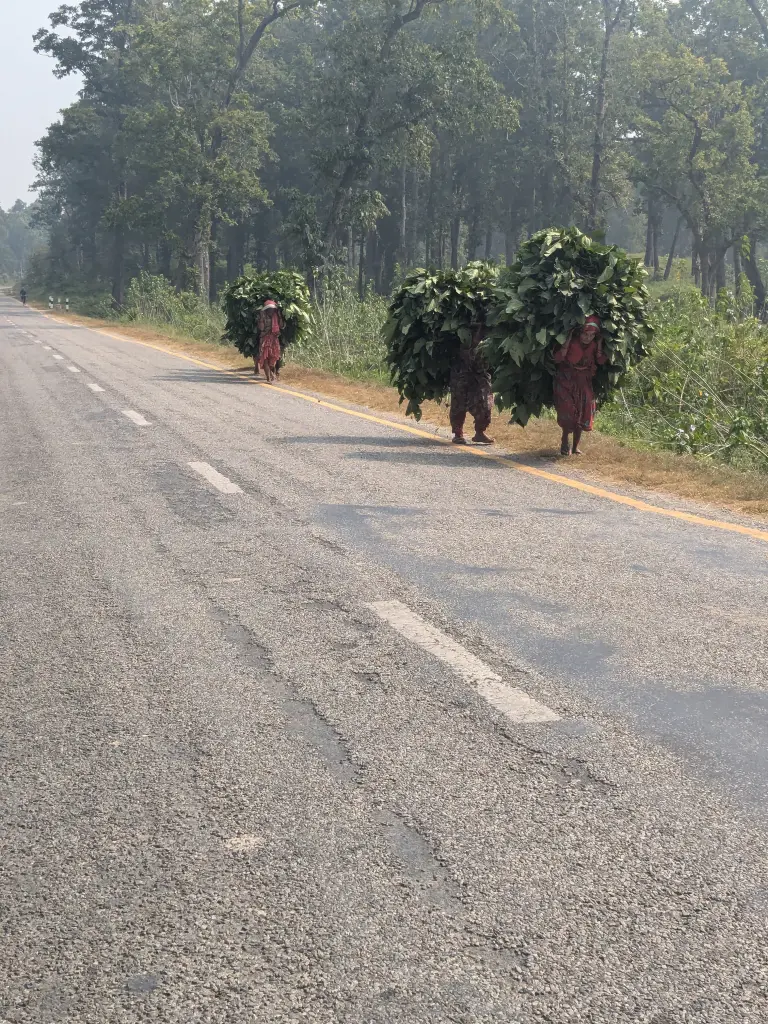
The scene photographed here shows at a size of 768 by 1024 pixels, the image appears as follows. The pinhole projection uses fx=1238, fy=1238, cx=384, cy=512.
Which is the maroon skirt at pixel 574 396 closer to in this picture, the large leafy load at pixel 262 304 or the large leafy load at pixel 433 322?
the large leafy load at pixel 433 322

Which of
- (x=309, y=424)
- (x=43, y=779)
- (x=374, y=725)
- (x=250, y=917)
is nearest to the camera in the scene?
(x=250, y=917)

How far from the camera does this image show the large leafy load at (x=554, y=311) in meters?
11.8

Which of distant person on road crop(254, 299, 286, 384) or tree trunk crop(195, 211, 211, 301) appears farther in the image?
tree trunk crop(195, 211, 211, 301)

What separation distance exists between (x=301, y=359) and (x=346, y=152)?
22969 mm

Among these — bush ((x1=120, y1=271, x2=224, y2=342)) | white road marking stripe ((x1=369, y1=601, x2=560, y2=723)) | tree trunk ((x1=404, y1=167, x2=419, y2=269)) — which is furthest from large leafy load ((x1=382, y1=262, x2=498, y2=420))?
tree trunk ((x1=404, y1=167, x2=419, y2=269))

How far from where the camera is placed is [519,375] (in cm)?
1226

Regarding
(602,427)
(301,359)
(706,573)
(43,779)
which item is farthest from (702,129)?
(43,779)

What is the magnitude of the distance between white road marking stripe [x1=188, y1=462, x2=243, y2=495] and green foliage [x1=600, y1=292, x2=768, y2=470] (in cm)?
449

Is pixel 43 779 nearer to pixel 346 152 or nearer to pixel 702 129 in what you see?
pixel 346 152

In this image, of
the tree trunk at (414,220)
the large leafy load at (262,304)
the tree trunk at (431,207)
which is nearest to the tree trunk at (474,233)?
the tree trunk at (431,207)

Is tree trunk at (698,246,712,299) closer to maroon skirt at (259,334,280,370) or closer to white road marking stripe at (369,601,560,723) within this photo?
maroon skirt at (259,334,280,370)

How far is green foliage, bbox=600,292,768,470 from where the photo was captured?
1332cm

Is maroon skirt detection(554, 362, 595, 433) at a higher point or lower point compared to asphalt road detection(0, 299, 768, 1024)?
higher

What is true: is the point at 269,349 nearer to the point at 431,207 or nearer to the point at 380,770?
the point at 380,770
